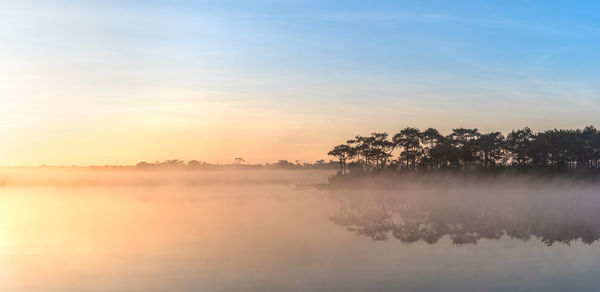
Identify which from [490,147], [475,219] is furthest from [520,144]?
[475,219]

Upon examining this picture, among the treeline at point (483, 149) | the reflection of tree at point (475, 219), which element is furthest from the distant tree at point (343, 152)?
the reflection of tree at point (475, 219)

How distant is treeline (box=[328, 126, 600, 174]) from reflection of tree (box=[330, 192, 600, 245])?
1953 cm

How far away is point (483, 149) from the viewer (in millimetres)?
78438

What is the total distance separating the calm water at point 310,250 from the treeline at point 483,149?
29418 mm

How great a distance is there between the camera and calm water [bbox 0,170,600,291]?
60.3 feet

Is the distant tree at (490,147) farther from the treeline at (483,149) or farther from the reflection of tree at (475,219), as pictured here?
the reflection of tree at (475,219)

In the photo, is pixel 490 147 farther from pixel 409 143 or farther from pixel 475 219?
pixel 475 219

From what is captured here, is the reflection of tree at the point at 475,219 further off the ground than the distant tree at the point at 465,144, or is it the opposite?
the distant tree at the point at 465,144

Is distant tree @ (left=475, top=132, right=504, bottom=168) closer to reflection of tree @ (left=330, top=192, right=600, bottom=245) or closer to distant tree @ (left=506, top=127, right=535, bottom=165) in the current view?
distant tree @ (left=506, top=127, right=535, bottom=165)

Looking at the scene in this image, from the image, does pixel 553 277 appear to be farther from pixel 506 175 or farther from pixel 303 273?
pixel 506 175

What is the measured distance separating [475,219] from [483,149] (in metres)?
43.6

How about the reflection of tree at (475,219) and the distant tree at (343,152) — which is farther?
the distant tree at (343,152)

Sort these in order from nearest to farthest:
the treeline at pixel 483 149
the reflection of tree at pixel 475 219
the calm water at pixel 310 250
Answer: the calm water at pixel 310 250 → the reflection of tree at pixel 475 219 → the treeline at pixel 483 149

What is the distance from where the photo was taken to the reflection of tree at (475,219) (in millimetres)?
29844
